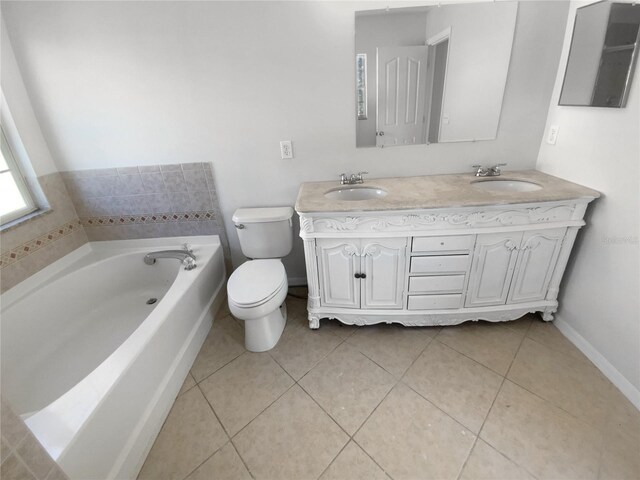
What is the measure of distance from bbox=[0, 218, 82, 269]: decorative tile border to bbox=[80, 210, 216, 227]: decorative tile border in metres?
0.08

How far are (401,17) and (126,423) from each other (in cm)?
241

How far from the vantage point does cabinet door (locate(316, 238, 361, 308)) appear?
5.41ft

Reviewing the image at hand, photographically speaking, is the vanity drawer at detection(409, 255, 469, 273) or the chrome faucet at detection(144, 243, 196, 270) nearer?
the vanity drawer at detection(409, 255, 469, 273)

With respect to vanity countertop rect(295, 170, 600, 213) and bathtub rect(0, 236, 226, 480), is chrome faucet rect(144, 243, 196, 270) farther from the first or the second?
vanity countertop rect(295, 170, 600, 213)

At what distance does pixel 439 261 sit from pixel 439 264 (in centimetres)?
2

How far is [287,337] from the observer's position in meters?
1.87

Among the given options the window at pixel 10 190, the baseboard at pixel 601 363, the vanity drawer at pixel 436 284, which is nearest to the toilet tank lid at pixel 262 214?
the vanity drawer at pixel 436 284

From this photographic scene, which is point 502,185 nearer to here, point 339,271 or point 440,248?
point 440,248

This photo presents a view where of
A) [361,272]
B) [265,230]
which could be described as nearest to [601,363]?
[361,272]

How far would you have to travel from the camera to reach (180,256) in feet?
6.41

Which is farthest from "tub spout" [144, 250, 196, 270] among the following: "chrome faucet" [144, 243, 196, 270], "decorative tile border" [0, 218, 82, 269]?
"decorative tile border" [0, 218, 82, 269]

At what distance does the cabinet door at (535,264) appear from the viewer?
160cm

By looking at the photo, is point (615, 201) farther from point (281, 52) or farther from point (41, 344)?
point (41, 344)

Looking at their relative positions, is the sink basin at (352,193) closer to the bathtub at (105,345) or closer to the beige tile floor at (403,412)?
the beige tile floor at (403,412)
